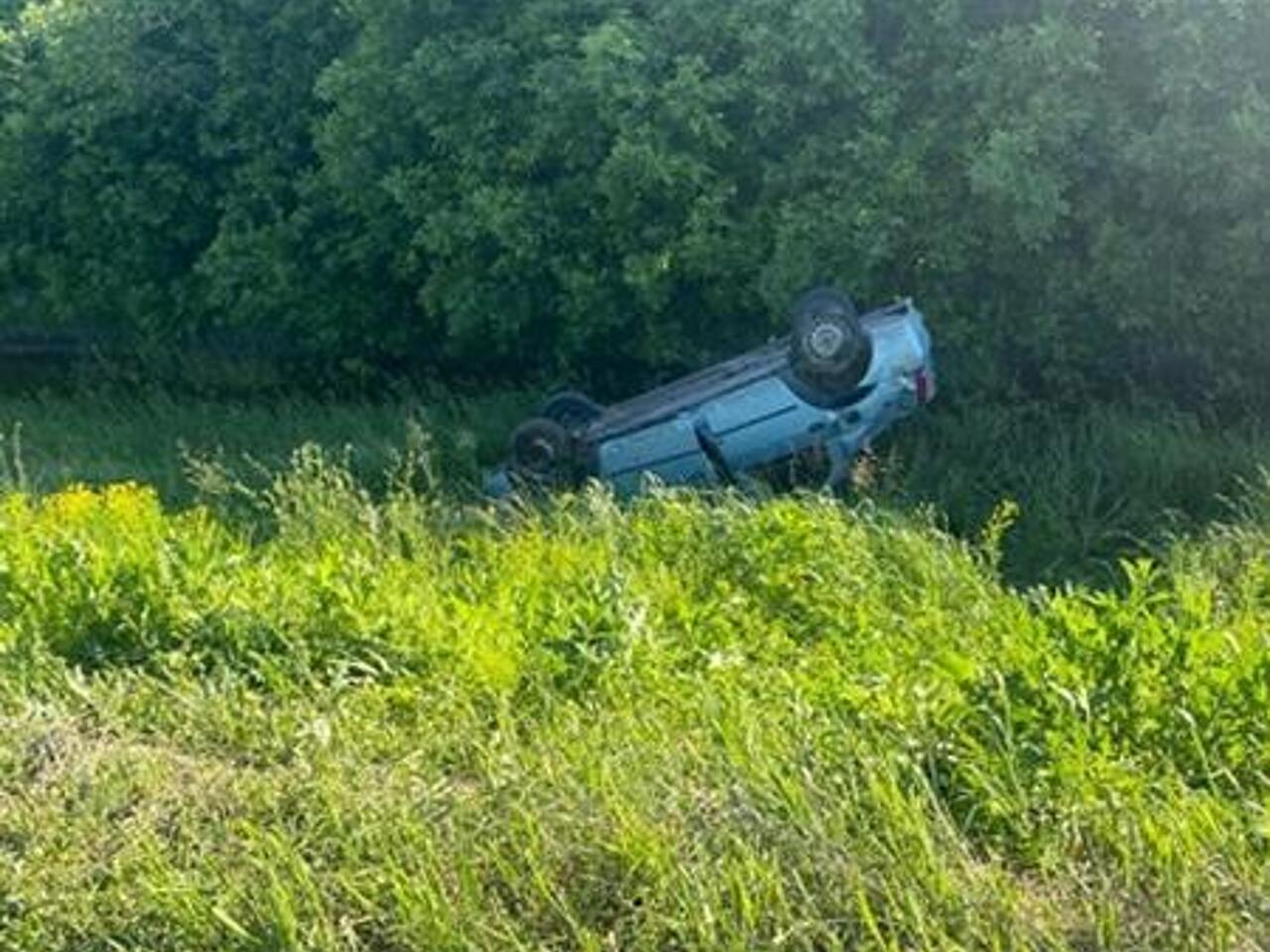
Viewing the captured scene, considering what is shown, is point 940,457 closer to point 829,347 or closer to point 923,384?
point 923,384

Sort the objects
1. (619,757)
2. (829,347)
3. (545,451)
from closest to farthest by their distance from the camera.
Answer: (619,757), (829,347), (545,451)

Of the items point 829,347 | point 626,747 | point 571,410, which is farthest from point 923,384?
point 626,747

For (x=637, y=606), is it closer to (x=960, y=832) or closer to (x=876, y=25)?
(x=960, y=832)

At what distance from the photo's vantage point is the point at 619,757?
390cm

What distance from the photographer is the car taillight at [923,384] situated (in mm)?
7887

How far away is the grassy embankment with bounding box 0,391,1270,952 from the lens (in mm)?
3363

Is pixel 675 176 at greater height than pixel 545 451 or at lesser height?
greater

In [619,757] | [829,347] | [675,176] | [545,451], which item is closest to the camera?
[619,757]

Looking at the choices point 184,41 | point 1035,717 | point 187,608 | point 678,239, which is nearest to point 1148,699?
point 1035,717

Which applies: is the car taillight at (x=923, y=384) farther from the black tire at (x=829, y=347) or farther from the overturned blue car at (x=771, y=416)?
the black tire at (x=829, y=347)

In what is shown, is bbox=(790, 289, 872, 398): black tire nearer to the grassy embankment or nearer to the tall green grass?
the tall green grass

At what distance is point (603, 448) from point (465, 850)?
15.9 ft

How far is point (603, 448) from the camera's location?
27.3 ft

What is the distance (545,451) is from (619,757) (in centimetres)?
465
